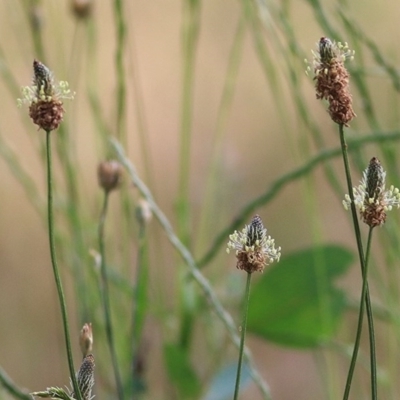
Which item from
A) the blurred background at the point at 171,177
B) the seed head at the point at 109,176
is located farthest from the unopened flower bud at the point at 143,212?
the blurred background at the point at 171,177

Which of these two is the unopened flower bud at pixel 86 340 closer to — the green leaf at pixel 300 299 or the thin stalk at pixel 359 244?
the thin stalk at pixel 359 244

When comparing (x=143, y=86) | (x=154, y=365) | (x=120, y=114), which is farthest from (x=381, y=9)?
(x=120, y=114)

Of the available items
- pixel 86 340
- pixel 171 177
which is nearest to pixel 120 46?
pixel 86 340

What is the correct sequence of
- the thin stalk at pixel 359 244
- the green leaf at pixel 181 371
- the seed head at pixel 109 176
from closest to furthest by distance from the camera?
1. the thin stalk at pixel 359 244
2. the seed head at pixel 109 176
3. the green leaf at pixel 181 371

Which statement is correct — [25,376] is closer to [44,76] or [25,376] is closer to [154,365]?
[154,365]

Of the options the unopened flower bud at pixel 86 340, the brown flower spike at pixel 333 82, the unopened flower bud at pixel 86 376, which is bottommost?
the unopened flower bud at pixel 86 376

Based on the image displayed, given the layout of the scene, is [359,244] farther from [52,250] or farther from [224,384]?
[224,384]

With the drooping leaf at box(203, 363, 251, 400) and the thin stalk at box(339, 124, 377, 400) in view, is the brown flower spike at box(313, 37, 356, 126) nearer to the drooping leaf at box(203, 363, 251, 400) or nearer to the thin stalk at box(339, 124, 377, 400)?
the thin stalk at box(339, 124, 377, 400)
